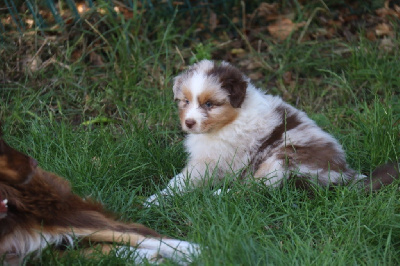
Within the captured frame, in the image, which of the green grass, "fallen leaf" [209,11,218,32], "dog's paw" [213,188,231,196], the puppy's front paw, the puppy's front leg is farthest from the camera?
"fallen leaf" [209,11,218,32]

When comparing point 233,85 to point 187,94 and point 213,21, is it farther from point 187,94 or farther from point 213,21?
point 213,21

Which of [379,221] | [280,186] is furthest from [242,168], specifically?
[379,221]

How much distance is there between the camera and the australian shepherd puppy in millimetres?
4586

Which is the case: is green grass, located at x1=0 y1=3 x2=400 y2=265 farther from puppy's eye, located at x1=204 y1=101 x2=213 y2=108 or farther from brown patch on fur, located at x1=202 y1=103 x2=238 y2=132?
puppy's eye, located at x1=204 y1=101 x2=213 y2=108

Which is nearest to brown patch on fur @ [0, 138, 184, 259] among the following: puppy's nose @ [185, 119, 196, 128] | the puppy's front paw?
the puppy's front paw

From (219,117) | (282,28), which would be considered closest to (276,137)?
(219,117)

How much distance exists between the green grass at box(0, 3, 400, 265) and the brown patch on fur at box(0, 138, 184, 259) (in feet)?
0.52

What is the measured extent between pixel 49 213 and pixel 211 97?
188 cm

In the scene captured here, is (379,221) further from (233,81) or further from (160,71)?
(160,71)

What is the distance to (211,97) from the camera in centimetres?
484

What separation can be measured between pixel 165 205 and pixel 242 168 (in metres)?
0.70

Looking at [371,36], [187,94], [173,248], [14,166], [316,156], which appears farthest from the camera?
[371,36]

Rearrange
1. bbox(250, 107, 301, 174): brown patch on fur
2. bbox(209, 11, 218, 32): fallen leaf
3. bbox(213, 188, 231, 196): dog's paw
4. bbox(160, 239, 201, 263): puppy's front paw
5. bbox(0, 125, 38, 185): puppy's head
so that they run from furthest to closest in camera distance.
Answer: bbox(209, 11, 218, 32): fallen leaf → bbox(250, 107, 301, 174): brown patch on fur → bbox(213, 188, 231, 196): dog's paw → bbox(160, 239, 201, 263): puppy's front paw → bbox(0, 125, 38, 185): puppy's head

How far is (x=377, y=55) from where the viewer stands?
6.71 meters
